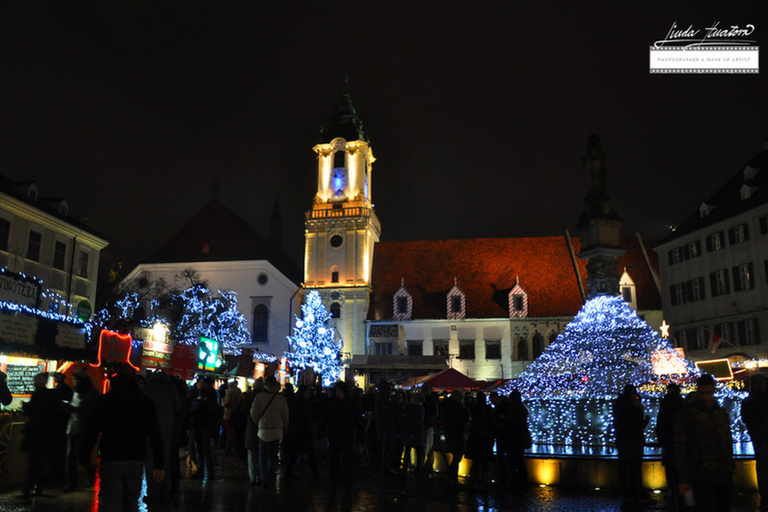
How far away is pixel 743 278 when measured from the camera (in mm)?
35125

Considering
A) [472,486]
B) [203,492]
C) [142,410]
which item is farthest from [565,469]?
[142,410]

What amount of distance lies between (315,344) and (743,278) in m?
25.9

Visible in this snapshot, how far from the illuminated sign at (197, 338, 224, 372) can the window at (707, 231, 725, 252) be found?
28.3 meters

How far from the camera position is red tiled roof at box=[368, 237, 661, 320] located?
4869cm

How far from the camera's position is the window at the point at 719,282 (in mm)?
36625

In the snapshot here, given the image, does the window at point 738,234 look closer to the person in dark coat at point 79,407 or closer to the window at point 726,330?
the window at point 726,330

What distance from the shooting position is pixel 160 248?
5431 cm

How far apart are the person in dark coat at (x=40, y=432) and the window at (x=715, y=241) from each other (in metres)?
36.1

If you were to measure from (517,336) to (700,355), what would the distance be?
12.6 metres

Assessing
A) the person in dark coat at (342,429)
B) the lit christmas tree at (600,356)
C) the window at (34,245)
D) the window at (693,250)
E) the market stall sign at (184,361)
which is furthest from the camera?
the window at (693,250)

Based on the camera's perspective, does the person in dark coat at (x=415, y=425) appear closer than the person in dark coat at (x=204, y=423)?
No

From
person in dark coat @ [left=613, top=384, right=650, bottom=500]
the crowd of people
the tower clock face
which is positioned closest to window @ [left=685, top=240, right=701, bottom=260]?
the tower clock face

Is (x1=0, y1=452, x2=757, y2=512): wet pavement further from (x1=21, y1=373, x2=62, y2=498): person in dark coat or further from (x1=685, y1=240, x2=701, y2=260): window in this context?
(x1=685, y1=240, x2=701, y2=260): window

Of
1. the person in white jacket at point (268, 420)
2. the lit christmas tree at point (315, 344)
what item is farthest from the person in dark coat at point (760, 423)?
the lit christmas tree at point (315, 344)
